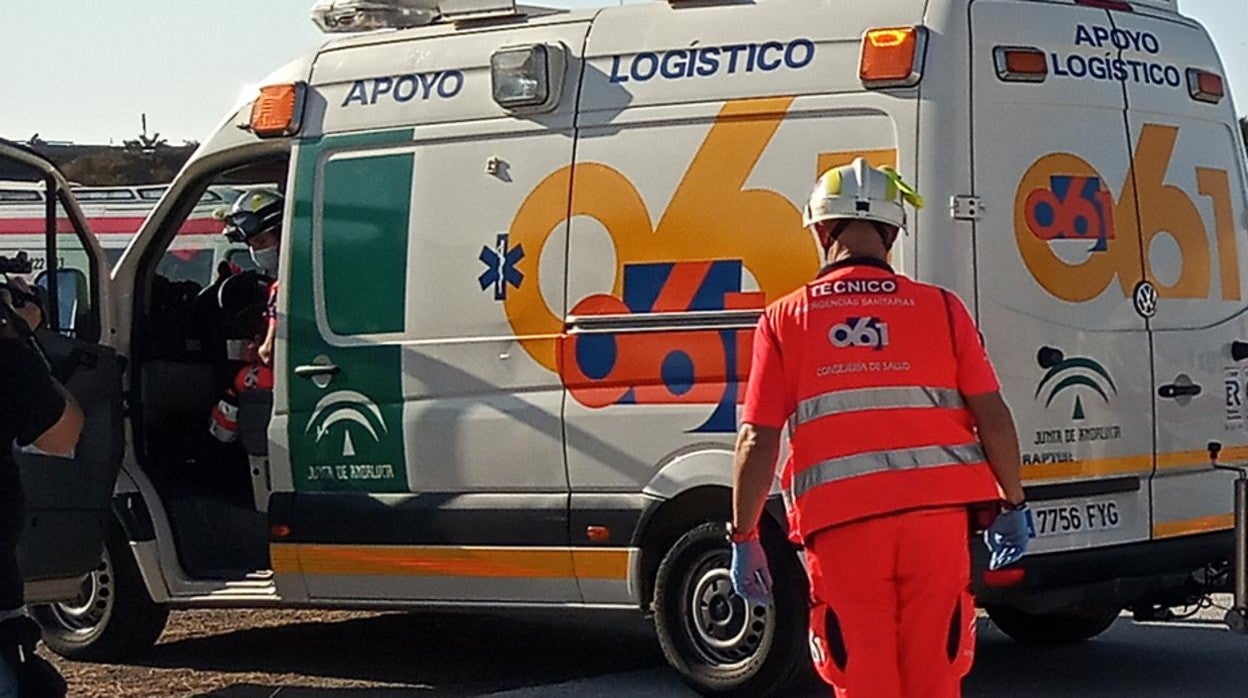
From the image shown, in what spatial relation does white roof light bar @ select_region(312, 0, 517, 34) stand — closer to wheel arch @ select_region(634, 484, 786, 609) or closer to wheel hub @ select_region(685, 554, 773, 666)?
wheel arch @ select_region(634, 484, 786, 609)

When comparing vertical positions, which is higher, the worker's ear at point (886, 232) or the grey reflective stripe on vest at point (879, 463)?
the worker's ear at point (886, 232)

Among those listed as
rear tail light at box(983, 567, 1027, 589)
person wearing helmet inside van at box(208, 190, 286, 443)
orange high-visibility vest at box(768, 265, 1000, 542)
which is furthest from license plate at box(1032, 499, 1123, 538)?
person wearing helmet inside van at box(208, 190, 286, 443)

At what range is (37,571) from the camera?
7.96 m

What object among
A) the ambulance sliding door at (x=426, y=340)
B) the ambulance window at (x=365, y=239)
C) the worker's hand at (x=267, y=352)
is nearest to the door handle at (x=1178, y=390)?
the ambulance sliding door at (x=426, y=340)

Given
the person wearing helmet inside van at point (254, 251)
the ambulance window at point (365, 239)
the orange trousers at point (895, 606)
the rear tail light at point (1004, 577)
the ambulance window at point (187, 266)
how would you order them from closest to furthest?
the orange trousers at point (895, 606) < the rear tail light at point (1004, 577) < the ambulance window at point (365, 239) < the person wearing helmet inside van at point (254, 251) < the ambulance window at point (187, 266)

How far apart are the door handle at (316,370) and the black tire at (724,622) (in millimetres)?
1581

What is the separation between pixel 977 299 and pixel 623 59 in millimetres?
1636

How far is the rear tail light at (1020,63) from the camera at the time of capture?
775 centimetres

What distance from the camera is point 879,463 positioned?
528cm

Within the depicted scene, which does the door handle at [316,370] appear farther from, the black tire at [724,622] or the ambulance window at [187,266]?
the black tire at [724,622]

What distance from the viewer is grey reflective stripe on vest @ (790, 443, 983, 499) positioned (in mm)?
5277

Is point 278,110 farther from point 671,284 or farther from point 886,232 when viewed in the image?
point 886,232

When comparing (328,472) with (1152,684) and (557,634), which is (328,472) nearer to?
(557,634)

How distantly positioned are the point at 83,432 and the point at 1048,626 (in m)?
3.98
